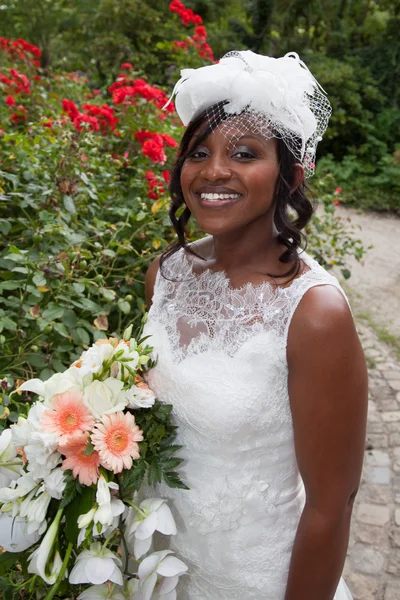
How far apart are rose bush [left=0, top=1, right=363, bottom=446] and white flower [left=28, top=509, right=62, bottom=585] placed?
1.12ft

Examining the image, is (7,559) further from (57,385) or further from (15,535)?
(57,385)

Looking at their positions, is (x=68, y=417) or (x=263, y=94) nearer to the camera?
(x=68, y=417)

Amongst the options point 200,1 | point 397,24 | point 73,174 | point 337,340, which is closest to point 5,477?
point 337,340

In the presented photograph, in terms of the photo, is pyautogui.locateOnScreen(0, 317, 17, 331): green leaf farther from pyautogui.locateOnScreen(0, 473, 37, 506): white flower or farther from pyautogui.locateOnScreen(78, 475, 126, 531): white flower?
pyautogui.locateOnScreen(78, 475, 126, 531): white flower

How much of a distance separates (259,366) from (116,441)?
1.23 ft

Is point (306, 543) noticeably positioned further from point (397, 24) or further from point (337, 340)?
point (397, 24)

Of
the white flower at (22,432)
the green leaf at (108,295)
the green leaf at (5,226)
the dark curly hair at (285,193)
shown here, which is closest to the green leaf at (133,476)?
the white flower at (22,432)

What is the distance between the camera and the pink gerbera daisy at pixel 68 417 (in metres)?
1.22

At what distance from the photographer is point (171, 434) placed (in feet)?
4.82

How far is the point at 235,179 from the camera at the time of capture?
1354 mm

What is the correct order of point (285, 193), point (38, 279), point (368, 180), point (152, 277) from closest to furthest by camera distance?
point (285, 193), point (152, 277), point (38, 279), point (368, 180)

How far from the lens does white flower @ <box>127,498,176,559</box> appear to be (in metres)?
1.30

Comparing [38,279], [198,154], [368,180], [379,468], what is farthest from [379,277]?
[198,154]

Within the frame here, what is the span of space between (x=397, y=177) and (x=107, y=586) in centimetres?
1122
